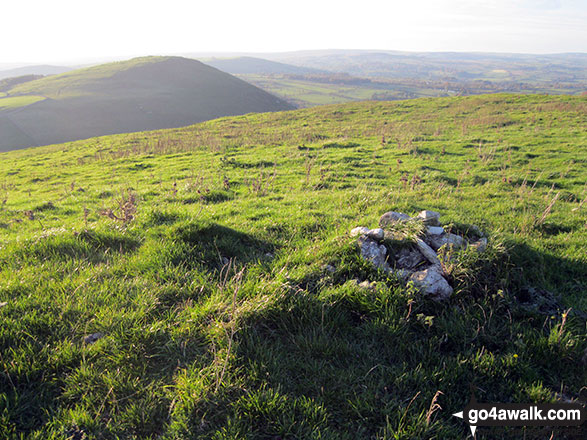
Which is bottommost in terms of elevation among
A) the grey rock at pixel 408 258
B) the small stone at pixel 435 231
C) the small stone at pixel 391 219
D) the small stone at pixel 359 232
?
the grey rock at pixel 408 258

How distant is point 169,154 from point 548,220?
71.8ft

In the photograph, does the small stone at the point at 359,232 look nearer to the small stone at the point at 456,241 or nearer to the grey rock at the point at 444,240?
the grey rock at the point at 444,240

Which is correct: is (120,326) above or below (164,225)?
below

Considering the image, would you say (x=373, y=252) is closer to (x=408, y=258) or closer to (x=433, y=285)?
(x=408, y=258)

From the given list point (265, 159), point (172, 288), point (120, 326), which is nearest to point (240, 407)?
point (120, 326)

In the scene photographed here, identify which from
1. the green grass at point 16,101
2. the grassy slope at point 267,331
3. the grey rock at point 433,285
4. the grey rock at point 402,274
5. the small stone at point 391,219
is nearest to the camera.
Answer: the grassy slope at point 267,331

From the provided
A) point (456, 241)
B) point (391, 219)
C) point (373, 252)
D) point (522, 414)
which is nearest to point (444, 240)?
point (456, 241)

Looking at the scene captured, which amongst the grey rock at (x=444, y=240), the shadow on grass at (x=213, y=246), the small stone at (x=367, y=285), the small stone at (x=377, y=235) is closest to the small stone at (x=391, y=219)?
the small stone at (x=377, y=235)

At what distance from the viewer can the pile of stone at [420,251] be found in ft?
14.0

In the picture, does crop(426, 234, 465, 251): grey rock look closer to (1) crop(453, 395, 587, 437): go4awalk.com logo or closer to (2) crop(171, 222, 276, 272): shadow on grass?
(1) crop(453, 395, 587, 437): go4awalk.com logo

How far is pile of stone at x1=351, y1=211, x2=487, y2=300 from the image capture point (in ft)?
14.0

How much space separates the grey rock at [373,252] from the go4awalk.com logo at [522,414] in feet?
6.59

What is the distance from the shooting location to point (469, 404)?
301 cm

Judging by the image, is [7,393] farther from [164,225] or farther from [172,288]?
[164,225]
